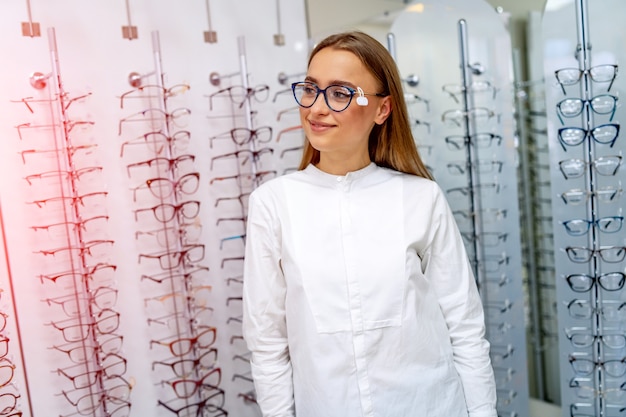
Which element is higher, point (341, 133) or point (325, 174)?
point (341, 133)

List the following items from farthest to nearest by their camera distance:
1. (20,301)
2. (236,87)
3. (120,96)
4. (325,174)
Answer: (236,87), (120,96), (20,301), (325,174)

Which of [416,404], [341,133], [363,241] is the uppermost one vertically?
[341,133]

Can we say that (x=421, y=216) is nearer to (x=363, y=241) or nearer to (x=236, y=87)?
(x=363, y=241)

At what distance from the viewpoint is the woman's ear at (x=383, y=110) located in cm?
162

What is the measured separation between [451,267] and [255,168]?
1.26 m

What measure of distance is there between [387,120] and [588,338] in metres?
1.35

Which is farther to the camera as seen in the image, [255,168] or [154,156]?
[255,168]

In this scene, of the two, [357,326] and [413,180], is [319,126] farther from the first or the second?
[357,326]

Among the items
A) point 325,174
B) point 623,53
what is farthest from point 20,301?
point 623,53

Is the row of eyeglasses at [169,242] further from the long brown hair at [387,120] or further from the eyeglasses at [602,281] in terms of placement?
the eyeglasses at [602,281]

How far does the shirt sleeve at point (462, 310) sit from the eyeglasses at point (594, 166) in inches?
37.4

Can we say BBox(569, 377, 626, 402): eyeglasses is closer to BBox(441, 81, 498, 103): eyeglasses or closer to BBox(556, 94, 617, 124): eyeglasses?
BBox(556, 94, 617, 124): eyeglasses

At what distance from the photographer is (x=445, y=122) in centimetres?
274

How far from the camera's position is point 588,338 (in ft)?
7.82
